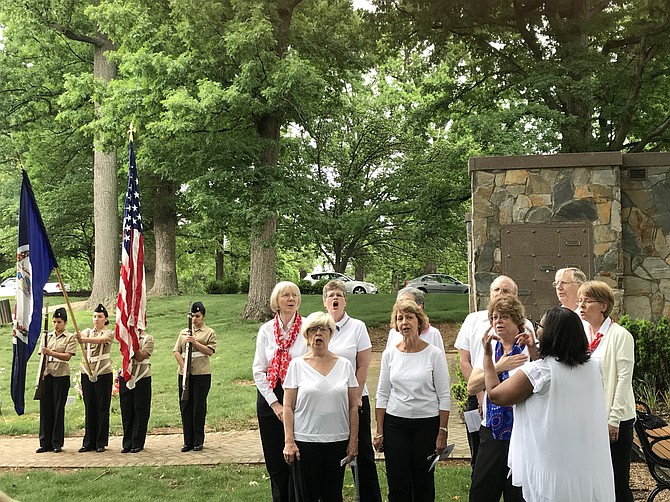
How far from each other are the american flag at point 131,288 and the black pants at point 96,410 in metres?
0.32

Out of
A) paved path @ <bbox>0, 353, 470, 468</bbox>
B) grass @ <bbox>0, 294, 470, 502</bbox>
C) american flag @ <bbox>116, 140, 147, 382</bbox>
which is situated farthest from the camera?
american flag @ <bbox>116, 140, 147, 382</bbox>

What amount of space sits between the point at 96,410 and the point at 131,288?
1.39 meters

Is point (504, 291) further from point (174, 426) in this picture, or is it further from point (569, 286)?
point (174, 426)

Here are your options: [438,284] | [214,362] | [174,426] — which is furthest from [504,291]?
[438,284]

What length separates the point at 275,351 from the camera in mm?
5527

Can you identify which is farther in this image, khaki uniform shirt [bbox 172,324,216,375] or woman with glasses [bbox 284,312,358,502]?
khaki uniform shirt [bbox 172,324,216,375]

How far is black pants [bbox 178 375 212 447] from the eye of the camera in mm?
8203

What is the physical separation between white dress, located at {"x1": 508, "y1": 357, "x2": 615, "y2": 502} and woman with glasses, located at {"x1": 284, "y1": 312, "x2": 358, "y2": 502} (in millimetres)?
1474

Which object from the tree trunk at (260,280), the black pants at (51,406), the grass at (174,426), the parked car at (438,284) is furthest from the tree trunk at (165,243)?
the black pants at (51,406)

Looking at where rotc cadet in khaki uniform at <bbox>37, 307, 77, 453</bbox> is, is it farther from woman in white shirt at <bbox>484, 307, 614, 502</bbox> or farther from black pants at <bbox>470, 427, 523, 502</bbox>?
woman in white shirt at <bbox>484, 307, 614, 502</bbox>

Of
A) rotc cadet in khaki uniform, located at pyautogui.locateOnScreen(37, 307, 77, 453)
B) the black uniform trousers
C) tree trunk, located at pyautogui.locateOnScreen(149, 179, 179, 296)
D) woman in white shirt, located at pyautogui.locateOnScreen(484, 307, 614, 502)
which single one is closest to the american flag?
rotc cadet in khaki uniform, located at pyautogui.locateOnScreen(37, 307, 77, 453)

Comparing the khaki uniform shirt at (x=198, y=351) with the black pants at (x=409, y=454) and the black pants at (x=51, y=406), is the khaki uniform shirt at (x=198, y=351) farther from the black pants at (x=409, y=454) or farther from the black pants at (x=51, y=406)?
the black pants at (x=409, y=454)

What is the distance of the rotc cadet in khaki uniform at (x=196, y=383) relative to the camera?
26.9ft

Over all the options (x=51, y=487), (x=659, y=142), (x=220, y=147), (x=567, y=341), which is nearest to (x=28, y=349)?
(x=51, y=487)
